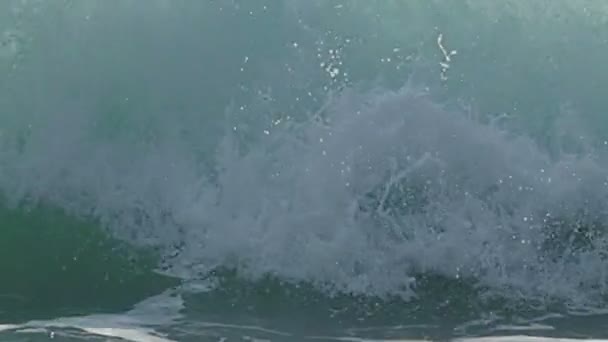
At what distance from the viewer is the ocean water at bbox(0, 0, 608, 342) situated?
5523mm

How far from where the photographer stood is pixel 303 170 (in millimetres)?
6301

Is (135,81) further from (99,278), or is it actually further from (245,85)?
(99,278)

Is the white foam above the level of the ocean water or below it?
below

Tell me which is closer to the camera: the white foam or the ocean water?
the white foam

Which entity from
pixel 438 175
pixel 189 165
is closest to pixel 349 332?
pixel 438 175

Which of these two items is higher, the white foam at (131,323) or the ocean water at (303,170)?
the ocean water at (303,170)

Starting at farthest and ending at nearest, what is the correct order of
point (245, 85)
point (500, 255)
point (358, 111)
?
point (245, 85), point (358, 111), point (500, 255)

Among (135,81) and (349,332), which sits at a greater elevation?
(135,81)

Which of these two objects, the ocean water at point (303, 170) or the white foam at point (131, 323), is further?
the ocean water at point (303, 170)

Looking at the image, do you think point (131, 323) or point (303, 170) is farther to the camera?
point (303, 170)

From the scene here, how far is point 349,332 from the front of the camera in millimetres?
5156

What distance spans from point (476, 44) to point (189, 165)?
207cm

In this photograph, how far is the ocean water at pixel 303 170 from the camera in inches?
217

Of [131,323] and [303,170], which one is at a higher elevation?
[303,170]
